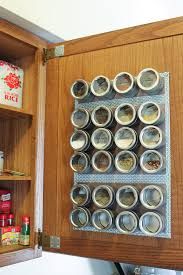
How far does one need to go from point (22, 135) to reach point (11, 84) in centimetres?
21

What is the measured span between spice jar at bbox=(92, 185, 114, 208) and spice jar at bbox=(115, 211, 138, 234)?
0.18 feet

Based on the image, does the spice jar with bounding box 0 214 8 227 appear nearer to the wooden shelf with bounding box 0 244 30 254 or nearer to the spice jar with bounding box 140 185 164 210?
the wooden shelf with bounding box 0 244 30 254

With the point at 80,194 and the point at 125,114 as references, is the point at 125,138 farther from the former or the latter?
the point at 80,194

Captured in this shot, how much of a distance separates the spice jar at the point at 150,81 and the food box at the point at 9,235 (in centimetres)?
72

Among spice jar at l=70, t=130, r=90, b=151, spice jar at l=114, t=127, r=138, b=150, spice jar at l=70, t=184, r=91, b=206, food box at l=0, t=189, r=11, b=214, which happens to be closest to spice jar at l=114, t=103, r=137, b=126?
spice jar at l=114, t=127, r=138, b=150

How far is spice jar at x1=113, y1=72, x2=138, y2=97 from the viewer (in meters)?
1.13

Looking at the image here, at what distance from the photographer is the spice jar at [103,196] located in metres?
1.13

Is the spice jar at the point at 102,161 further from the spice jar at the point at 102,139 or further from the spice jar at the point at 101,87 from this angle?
the spice jar at the point at 101,87

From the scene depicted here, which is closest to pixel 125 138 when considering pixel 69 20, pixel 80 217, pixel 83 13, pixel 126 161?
pixel 126 161

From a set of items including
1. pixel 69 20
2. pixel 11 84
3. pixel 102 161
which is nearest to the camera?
pixel 102 161

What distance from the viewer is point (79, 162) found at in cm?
123

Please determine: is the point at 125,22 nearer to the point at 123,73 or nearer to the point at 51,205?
the point at 123,73

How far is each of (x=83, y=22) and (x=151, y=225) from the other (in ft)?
3.83

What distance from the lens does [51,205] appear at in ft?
4.25
